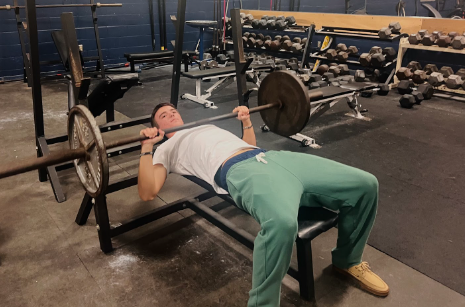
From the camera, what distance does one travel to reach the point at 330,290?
1.53m

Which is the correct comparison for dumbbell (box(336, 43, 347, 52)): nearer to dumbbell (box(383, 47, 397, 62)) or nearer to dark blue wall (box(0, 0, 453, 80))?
dark blue wall (box(0, 0, 453, 80))

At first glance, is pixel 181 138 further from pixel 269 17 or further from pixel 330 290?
pixel 269 17

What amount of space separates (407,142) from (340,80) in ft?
5.18

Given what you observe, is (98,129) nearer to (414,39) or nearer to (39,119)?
(39,119)

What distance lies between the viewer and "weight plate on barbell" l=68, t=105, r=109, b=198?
A: 1285 millimetres

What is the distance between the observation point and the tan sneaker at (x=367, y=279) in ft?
4.89

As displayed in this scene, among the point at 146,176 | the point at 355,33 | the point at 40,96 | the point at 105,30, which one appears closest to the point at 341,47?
the point at 355,33

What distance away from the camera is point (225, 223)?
1.69m

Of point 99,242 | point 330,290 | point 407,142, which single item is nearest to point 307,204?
point 330,290

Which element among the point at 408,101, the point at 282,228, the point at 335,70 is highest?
the point at 335,70

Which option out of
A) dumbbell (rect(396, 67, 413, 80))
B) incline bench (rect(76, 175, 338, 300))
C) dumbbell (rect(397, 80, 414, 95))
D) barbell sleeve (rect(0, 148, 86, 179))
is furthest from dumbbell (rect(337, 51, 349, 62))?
barbell sleeve (rect(0, 148, 86, 179))

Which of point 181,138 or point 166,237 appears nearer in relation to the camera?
point 181,138

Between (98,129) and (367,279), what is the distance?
120 cm

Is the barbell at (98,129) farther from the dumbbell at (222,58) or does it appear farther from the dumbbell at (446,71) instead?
the dumbbell at (222,58)
